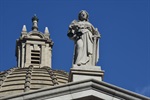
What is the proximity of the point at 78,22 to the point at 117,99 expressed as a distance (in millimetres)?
4846

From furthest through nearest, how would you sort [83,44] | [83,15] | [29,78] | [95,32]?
[29,78]
[83,15]
[95,32]
[83,44]

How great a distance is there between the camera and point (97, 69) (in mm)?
39125

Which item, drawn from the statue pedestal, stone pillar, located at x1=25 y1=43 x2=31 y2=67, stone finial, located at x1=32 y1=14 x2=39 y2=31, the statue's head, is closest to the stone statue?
the statue's head

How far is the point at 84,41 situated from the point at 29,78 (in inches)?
1410

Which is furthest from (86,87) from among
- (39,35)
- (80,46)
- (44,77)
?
(39,35)

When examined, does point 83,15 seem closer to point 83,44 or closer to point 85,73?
point 83,44

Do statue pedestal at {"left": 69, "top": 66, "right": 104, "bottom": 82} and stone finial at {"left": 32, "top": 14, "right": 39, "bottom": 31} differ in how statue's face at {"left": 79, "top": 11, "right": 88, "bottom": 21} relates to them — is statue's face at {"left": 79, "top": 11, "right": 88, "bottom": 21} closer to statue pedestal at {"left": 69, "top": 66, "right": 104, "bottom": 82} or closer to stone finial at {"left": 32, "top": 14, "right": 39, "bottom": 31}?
statue pedestal at {"left": 69, "top": 66, "right": 104, "bottom": 82}

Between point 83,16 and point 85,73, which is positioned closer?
point 85,73

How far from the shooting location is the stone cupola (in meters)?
85.9

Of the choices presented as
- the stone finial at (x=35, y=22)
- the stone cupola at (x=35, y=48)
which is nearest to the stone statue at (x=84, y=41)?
the stone cupola at (x=35, y=48)

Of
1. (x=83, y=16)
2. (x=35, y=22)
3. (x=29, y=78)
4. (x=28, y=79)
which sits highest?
(x=35, y=22)

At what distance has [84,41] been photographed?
40156mm

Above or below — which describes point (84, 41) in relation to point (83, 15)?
below

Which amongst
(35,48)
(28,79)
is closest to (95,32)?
(28,79)
